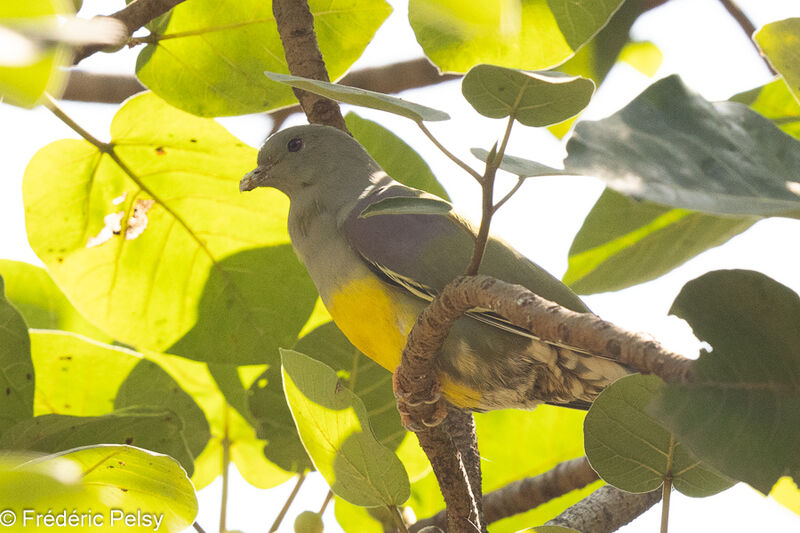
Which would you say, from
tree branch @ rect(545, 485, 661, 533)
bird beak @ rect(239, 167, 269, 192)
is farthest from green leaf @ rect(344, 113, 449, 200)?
tree branch @ rect(545, 485, 661, 533)

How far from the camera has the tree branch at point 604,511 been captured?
1934mm

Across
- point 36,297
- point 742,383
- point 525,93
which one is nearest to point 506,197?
point 525,93

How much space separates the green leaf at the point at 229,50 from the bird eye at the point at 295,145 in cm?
42

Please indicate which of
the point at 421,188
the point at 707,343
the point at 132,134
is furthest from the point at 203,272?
the point at 707,343

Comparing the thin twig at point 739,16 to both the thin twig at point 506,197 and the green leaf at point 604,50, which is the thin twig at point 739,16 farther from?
the thin twig at point 506,197

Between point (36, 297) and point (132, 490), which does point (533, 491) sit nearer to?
point (132, 490)

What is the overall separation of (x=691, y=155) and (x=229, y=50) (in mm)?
1357

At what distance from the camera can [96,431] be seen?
1.67m

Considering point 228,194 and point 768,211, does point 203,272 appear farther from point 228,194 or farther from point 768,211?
point 768,211

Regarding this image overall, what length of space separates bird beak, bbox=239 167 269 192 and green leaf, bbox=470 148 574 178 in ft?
3.52

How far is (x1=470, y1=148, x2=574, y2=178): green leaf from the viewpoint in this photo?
1.10 metres

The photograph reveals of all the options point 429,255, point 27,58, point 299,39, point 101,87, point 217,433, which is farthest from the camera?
point 101,87

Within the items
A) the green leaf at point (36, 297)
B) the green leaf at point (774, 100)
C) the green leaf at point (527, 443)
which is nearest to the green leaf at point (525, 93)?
the green leaf at point (774, 100)

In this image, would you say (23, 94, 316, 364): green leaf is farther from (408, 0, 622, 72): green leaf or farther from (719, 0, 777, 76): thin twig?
(719, 0, 777, 76): thin twig
